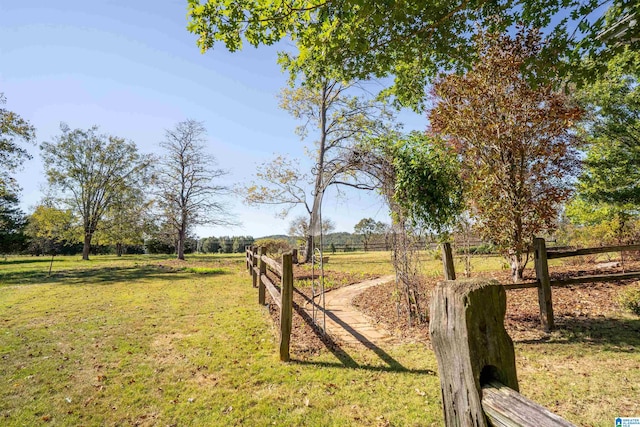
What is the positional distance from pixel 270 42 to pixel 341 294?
7.41 metres

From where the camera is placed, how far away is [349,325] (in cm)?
651

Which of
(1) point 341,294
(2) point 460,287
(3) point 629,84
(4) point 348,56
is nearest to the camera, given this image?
(2) point 460,287

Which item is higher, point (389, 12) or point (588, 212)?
point (389, 12)

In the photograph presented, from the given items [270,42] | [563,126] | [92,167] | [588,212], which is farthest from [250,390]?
[92,167]

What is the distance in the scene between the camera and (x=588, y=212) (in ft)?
44.4

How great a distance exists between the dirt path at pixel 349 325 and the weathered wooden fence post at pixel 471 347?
167 inches

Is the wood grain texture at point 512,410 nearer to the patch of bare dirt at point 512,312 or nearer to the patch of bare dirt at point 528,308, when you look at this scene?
the patch of bare dirt at point 512,312

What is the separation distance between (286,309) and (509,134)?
22.7 ft

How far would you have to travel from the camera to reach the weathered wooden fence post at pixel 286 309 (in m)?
4.75

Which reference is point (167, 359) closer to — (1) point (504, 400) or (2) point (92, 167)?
(1) point (504, 400)

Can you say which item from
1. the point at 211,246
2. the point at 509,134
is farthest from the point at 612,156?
the point at 211,246

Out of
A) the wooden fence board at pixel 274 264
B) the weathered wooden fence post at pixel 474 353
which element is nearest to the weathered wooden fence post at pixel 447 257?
the wooden fence board at pixel 274 264

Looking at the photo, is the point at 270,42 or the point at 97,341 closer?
the point at 270,42

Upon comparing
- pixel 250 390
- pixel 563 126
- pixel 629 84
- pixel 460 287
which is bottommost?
pixel 250 390
